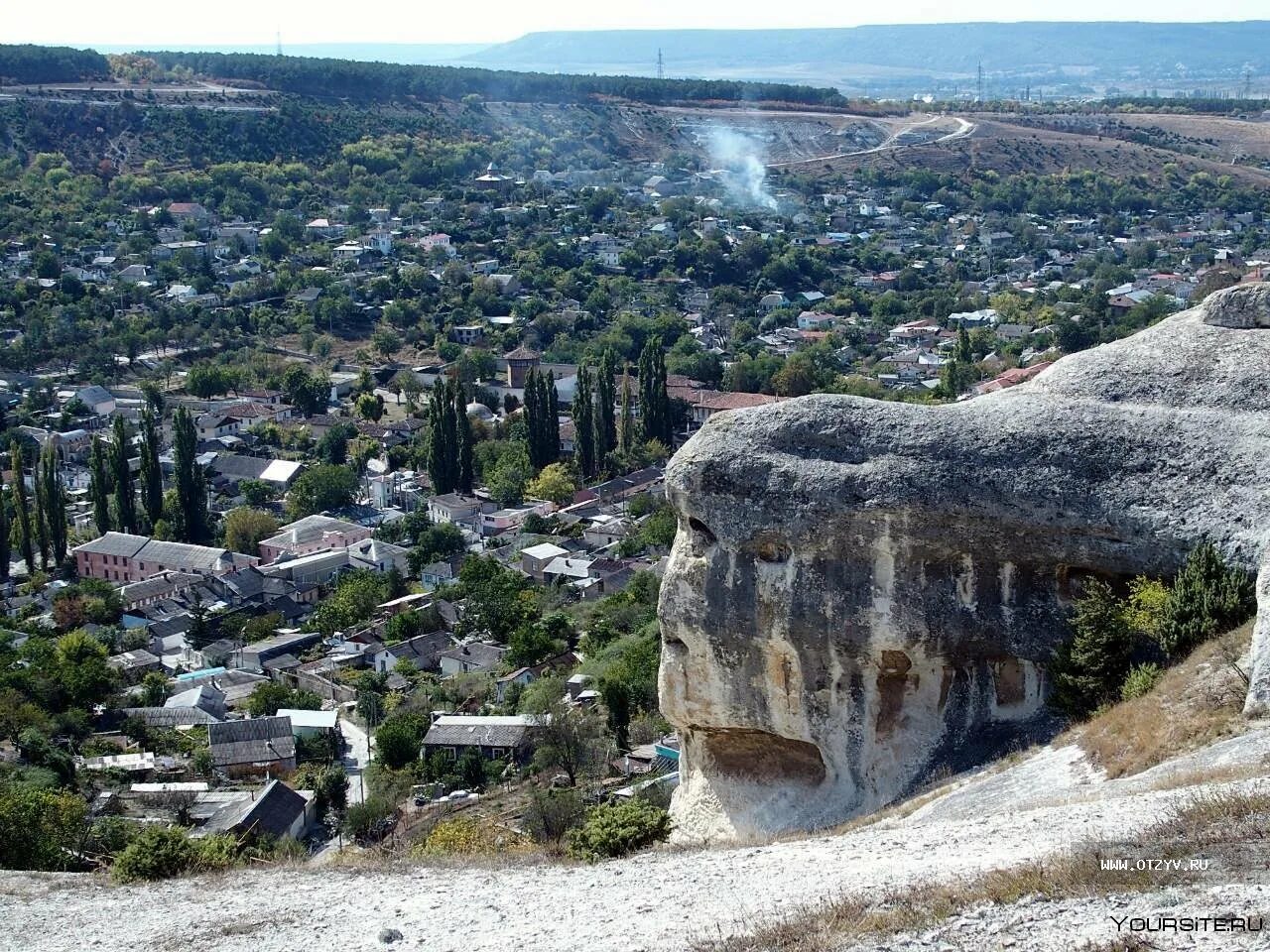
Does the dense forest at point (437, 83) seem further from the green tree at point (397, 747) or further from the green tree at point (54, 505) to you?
the green tree at point (397, 747)

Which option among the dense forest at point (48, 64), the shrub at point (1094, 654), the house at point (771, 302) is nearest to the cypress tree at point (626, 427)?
the house at point (771, 302)

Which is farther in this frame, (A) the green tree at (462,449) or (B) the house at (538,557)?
(A) the green tree at (462,449)

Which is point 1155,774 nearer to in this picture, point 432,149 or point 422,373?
point 422,373

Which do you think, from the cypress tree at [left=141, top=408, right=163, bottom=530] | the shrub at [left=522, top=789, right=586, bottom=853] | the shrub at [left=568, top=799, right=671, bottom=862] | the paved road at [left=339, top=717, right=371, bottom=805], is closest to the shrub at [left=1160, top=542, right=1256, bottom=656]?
the shrub at [left=568, top=799, right=671, bottom=862]

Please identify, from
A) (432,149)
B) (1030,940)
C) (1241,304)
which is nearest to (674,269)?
(432,149)

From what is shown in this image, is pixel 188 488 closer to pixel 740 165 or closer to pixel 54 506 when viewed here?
pixel 54 506

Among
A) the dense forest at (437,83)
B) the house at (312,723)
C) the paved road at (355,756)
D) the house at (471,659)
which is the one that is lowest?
the paved road at (355,756)

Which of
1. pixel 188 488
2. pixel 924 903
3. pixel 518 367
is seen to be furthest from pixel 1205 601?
pixel 518 367
